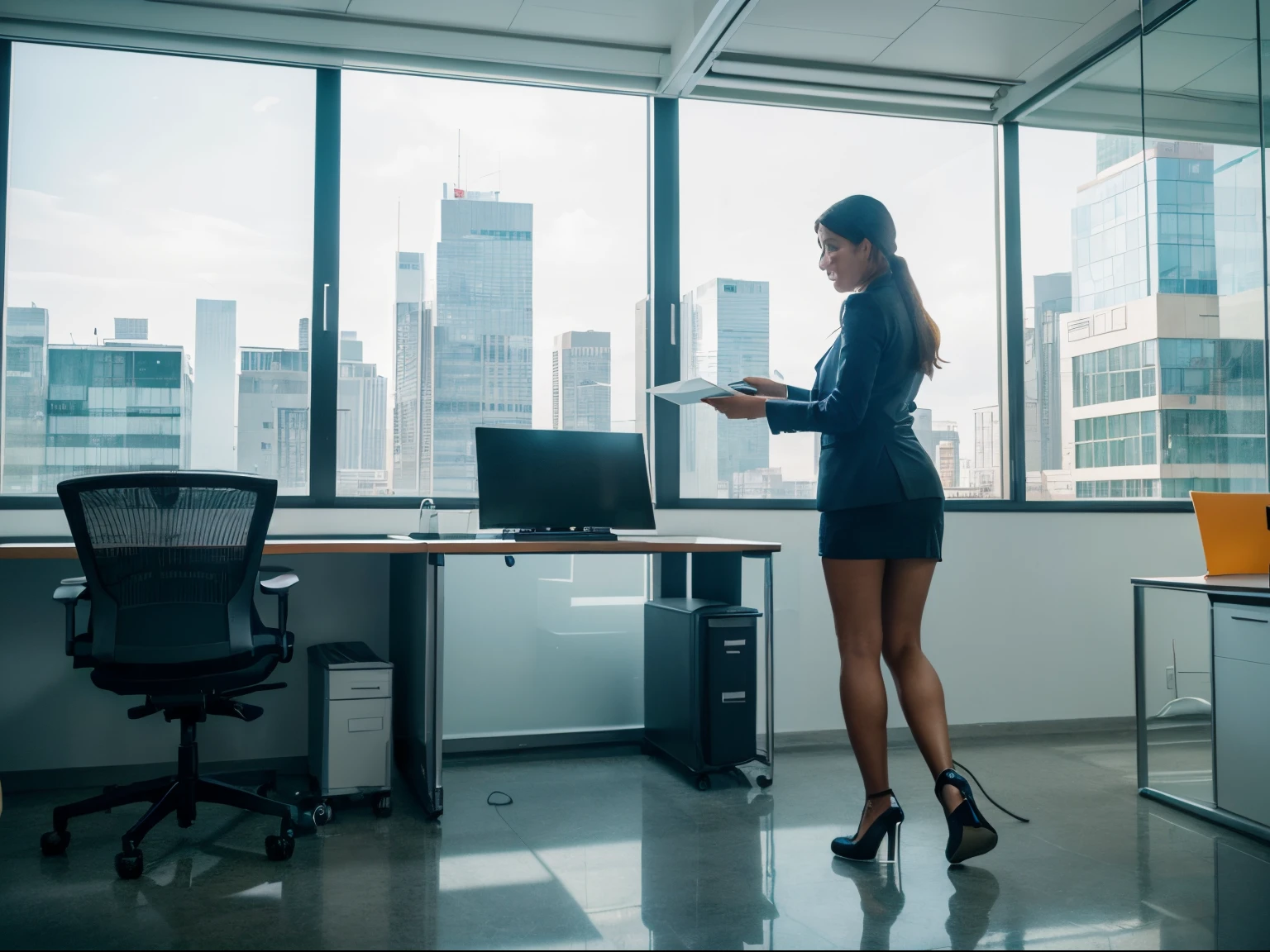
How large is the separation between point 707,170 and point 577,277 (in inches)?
29.3

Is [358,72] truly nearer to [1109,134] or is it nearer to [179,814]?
[179,814]

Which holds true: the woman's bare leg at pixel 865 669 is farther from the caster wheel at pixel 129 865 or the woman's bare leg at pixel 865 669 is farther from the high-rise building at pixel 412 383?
the high-rise building at pixel 412 383

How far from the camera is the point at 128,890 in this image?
2.35m

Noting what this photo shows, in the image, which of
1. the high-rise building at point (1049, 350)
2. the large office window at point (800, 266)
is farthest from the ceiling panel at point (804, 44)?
the high-rise building at point (1049, 350)

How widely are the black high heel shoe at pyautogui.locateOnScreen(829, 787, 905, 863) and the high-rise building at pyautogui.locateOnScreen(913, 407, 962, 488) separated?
2.18m

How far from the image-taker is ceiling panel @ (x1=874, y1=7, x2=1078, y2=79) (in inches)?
153

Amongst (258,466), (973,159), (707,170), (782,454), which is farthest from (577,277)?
(973,159)

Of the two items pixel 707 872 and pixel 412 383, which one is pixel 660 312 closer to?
pixel 412 383

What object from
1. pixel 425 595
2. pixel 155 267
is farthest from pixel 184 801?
pixel 155 267

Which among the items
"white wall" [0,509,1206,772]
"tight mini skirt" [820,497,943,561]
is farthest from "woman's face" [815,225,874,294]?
"white wall" [0,509,1206,772]

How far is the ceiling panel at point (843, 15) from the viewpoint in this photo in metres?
3.73

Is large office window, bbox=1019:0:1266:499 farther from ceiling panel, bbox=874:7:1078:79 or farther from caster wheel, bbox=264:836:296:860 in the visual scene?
caster wheel, bbox=264:836:296:860

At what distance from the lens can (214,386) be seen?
3689mm

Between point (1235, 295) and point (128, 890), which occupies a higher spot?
point (1235, 295)
